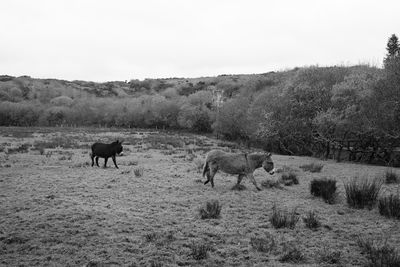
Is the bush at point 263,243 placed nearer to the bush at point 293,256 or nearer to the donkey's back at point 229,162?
the bush at point 293,256

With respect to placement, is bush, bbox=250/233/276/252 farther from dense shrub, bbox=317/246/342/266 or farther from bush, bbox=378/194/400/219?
bush, bbox=378/194/400/219

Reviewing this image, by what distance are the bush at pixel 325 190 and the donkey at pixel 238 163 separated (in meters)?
1.80

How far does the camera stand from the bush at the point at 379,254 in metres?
5.93

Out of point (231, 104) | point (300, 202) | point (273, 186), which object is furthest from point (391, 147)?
point (231, 104)

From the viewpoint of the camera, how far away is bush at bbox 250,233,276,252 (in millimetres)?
6982

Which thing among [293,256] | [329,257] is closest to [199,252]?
[293,256]

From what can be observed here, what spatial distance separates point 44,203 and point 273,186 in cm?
878

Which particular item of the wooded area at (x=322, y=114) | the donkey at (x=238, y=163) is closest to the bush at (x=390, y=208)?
the donkey at (x=238, y=163)

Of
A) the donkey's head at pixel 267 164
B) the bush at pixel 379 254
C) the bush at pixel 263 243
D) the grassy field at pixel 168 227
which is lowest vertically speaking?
the grassy field at pixel 168 227

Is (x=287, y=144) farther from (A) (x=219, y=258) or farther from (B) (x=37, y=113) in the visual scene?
(B) (x=37, y=113)

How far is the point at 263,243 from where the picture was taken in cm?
722

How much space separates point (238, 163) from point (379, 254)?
7.35m

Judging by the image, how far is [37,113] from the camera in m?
97.9

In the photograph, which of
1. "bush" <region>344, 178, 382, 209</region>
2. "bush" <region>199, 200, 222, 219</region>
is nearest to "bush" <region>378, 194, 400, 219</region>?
"bush" <region>344, 178, 382, 209</region>
